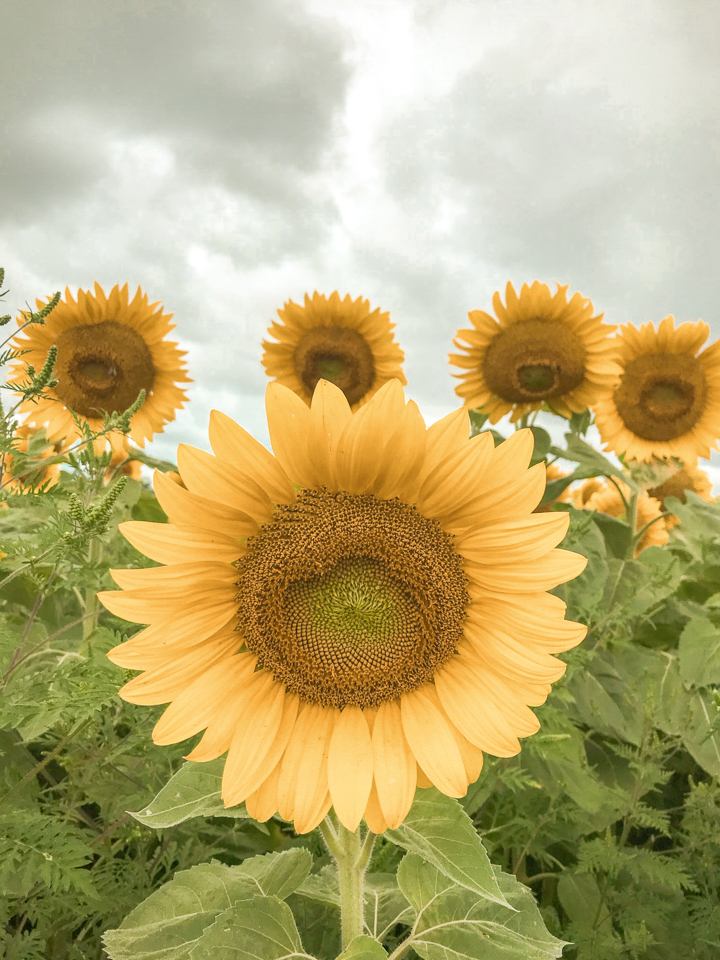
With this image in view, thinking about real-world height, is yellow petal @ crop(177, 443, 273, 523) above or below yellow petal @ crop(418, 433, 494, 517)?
below

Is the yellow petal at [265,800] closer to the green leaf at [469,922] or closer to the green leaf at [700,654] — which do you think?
the green leaf at [469,922]

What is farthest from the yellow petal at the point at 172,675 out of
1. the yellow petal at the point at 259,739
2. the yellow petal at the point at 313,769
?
the yellow petal at the point at 313,769

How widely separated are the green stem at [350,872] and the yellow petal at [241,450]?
0.68 meters

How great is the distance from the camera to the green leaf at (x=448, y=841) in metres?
1.15

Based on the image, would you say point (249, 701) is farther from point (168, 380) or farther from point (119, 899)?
point (168, 380)

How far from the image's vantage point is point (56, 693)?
56.5 inches

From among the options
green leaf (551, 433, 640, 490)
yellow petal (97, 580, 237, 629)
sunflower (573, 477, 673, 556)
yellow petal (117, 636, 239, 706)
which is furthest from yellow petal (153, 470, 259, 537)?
sunflower (573, 477, 673, 556)

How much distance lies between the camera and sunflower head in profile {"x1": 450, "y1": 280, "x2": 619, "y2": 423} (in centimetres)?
357

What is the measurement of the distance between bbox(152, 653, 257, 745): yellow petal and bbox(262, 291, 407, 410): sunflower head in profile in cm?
310

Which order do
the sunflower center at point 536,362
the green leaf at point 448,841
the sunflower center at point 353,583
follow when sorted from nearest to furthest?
the green leaf at point 448,841 → the sunflower center at point 353,583 → the sunflower center at point 536,362

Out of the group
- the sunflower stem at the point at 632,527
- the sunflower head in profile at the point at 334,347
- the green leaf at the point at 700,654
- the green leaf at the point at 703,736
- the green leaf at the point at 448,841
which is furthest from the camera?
the sunflower head in profile at the point at 334,347

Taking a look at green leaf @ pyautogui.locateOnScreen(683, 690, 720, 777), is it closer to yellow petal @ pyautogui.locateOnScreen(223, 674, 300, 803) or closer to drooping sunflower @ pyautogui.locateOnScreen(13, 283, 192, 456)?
yellow petal @ pyautogui.locateOnScreen(223, 674, 300, 803)

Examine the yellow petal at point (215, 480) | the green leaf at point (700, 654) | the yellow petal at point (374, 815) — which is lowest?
the yellow petal at point (374, 815)

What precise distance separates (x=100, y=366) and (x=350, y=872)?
3136 mm
